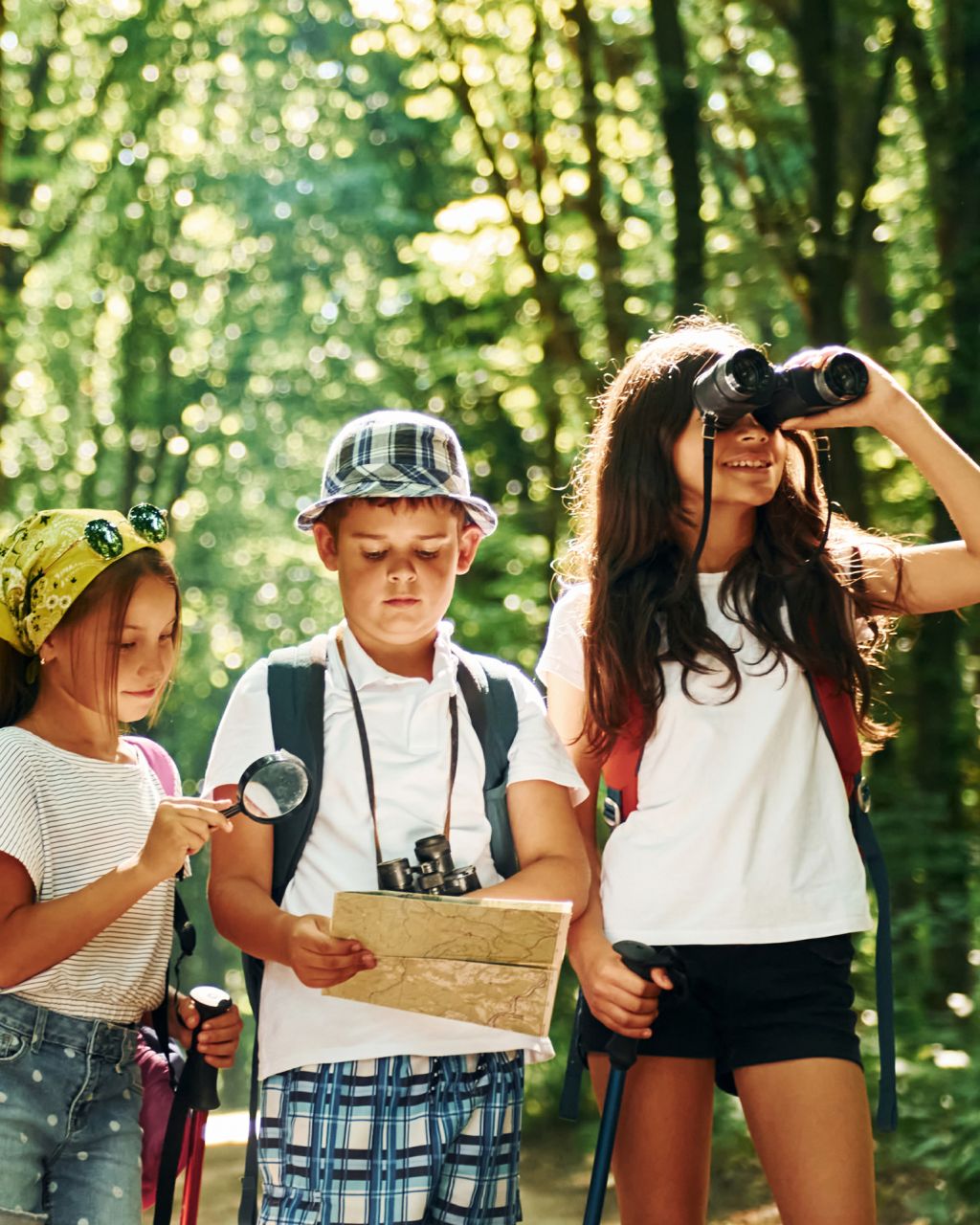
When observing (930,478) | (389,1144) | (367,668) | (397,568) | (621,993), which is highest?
(930,478)

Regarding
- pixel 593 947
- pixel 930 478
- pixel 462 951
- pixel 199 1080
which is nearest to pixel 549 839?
pixel 593 947

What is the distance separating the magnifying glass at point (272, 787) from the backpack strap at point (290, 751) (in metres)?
0.18

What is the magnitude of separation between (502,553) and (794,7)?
3721 mm

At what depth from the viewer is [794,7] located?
26.3ft

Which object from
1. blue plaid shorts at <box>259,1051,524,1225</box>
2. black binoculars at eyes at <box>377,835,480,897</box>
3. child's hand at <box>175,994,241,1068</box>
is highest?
black binoculars at eyes at <box>377,835,480,897</box>

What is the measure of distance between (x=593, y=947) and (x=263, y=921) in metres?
0.61

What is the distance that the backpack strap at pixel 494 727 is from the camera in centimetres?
272

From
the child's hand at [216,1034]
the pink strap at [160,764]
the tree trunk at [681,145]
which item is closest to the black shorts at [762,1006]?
the child's hand at [216,1034]

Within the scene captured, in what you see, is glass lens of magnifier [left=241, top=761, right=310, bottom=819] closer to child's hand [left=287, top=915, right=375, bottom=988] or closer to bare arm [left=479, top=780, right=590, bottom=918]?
child's hand [left=287, top=915, right=375, bottom=988]

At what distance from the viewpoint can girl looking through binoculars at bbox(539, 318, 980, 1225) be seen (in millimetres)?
2648

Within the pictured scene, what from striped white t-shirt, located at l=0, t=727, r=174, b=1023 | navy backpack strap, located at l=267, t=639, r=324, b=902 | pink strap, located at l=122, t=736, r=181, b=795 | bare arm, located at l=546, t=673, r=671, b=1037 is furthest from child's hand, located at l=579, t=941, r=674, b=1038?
pink strap, located at l=122, t=736, r=181, b=795

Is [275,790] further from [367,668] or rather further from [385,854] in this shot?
[367,668]

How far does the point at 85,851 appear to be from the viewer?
2.78 metres

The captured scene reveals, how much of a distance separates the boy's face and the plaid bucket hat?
0.04m
